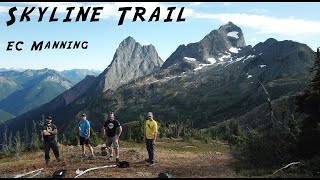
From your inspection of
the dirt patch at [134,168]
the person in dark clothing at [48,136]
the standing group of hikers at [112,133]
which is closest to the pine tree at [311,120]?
the dirt patch at [134,168]

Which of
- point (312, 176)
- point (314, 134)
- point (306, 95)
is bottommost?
point (312, 176)

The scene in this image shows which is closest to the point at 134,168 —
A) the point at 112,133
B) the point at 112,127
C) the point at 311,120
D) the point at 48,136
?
the point at 112,133

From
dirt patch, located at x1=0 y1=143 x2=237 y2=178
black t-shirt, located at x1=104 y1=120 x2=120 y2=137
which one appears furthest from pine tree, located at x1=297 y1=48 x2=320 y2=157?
black t-shirt, located at x1=104 y1=120 x2=120 y2=137

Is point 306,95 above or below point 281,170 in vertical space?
above

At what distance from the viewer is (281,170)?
23.4 metres

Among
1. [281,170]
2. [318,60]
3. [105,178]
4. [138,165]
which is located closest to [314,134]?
[281,170]

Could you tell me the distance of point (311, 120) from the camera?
1052 inches

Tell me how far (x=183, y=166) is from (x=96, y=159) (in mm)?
6086

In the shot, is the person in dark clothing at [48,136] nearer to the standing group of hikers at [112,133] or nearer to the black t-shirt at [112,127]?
the standing group of hikers at [112,133]

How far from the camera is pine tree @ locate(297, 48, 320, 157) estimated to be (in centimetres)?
2538

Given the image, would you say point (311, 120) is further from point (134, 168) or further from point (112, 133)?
point (112, 133)

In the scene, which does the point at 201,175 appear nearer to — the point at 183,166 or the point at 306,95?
the point at 183,166

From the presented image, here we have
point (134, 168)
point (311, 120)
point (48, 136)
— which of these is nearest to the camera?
point (134, 168)

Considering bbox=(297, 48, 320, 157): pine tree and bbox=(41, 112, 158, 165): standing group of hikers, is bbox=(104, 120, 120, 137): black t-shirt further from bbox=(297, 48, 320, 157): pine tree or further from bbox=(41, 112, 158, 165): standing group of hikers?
bbox=(297, 48, 320, 157): pine tree
